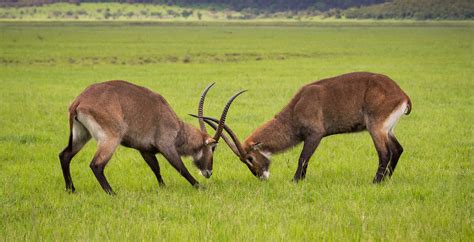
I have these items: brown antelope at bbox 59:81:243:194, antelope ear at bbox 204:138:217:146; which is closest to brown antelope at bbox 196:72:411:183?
antelope ear at bbox 204:138:217:146

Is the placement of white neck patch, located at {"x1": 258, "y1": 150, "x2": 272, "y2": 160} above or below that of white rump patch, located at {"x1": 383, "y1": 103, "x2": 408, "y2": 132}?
below

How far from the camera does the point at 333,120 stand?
10.3m

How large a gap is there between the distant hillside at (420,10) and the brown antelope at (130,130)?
152 metres

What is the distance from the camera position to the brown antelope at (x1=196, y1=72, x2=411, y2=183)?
9938 mm

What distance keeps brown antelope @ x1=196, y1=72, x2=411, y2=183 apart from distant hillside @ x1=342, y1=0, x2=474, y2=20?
151061mm

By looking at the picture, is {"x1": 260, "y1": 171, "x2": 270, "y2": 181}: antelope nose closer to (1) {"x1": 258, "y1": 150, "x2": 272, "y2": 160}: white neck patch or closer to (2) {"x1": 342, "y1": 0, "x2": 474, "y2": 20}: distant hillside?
(1) {"x1": 258, "y1": 150, "x2": 272, "y2": 160}: white neck patch

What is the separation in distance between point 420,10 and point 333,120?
534ft

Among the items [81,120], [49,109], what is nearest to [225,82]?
[49,109]

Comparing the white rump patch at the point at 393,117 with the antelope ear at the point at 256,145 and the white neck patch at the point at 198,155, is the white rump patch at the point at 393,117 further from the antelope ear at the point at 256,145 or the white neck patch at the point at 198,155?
the white neck patch at the point at 198,155

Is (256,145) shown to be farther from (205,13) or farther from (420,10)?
(205,13)

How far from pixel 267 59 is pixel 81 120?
3471 cm

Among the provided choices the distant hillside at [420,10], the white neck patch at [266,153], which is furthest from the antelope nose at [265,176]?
the distant hillside at [420,10]

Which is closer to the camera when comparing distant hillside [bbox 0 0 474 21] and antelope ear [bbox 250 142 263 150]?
antelope ear [bbox 250 142 263 150]

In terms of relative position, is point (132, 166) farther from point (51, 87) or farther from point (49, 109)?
point (51, 87)
